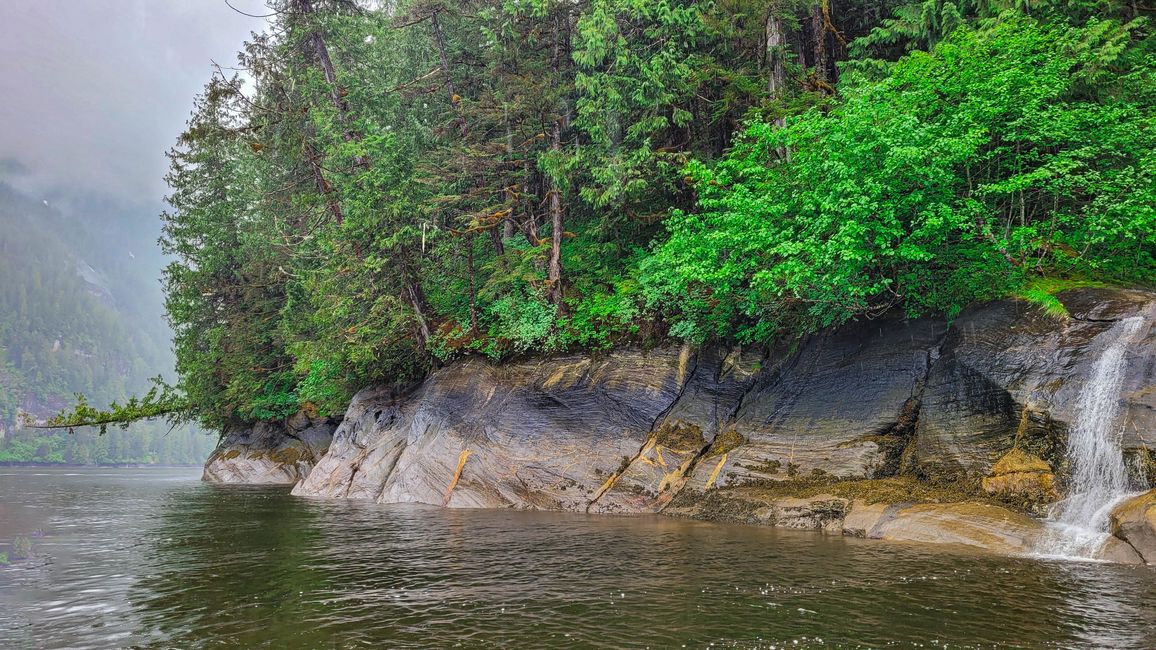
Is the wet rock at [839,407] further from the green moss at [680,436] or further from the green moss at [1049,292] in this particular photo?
the green moss at [1049,292]

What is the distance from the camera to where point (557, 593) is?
7711mm

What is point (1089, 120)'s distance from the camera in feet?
39.0

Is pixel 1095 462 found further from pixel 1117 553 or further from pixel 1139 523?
pixel 1117 553

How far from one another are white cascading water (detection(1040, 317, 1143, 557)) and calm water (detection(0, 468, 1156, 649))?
47.2 inches

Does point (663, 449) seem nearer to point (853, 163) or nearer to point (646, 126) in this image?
point (853, 163)

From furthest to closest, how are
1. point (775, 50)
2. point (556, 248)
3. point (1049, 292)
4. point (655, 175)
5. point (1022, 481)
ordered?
point (556, 248) → point (655, 175) → point (775, 50) → point (1049, 292) → point (1022, 481)

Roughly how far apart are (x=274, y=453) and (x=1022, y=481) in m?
37.1

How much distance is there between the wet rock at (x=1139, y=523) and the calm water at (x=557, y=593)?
798 millimetres

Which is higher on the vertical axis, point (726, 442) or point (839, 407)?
point (839, 407)

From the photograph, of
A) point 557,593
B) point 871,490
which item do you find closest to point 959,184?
point 871,490

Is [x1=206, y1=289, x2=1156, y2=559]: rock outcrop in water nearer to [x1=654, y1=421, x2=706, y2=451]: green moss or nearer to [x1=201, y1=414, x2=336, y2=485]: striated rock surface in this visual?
[x1=654, y1=421, x2=706, y2=451]: green moss

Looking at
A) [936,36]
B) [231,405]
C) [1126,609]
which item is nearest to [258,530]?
[1126,609]

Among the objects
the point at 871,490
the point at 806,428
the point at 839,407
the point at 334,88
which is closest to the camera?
the point at 871,490

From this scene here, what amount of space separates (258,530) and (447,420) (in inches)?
309
